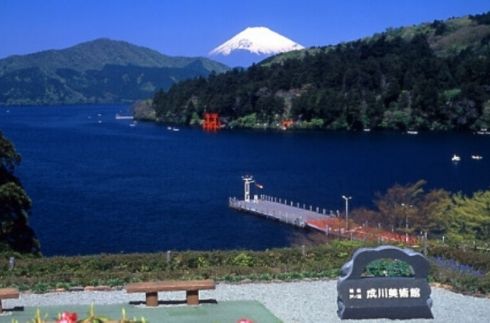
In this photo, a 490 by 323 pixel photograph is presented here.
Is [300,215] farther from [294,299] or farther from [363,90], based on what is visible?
[363,90]

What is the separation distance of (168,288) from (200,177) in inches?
2035

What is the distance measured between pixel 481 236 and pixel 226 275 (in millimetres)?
17150

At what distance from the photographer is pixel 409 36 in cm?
17512

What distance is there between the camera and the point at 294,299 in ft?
47.9

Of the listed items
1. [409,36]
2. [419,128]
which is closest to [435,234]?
[419,128]

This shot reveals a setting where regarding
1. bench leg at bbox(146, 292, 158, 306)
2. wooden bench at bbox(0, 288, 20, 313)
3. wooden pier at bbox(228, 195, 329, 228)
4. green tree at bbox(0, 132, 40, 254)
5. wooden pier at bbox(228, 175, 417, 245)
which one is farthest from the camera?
wooden pier at bbox(228, 195, 329, 228)

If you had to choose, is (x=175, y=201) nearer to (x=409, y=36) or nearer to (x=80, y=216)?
(x=80, y=216)

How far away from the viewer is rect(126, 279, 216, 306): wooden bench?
13.7 m

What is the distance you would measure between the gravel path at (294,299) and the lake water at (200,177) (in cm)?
2200

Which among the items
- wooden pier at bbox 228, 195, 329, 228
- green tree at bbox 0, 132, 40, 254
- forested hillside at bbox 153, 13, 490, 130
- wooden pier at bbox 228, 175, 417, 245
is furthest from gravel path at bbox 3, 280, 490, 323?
forested hillside at bbox 153, 13, 490, 130

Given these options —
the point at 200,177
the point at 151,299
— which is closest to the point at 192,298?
the point at 151,299

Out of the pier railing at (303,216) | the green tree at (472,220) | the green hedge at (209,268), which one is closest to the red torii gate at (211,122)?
the pier railing at (303,216)

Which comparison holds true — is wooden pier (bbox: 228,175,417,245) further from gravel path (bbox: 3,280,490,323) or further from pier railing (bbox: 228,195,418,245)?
gravel path (bbox: 3,280,490,323)

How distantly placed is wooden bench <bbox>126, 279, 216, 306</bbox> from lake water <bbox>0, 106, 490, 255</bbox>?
23.4 m
